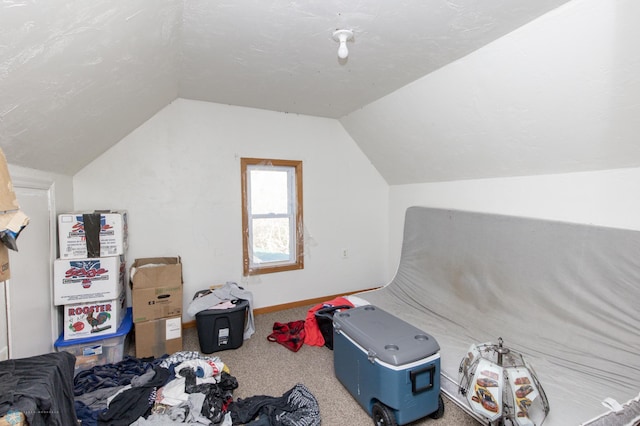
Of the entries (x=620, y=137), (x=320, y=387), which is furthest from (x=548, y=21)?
(x=320, y=387)

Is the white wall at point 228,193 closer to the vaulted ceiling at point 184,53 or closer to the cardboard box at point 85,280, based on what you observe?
the vaulted ceiling at point 184,53

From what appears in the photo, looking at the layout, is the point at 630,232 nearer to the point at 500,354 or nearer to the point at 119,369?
the point at 500,354

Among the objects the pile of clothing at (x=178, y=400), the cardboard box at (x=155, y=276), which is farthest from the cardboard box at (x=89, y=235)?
the pile of clothing at (x=178, y=400)

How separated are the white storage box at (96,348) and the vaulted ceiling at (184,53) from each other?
1.27 m

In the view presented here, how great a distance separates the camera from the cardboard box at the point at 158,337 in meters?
2.34

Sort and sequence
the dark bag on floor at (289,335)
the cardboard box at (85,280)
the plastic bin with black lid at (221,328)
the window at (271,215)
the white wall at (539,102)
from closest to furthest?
the white wall at (539,102) → the cardboard box at (85,280) → the plastic bin with black lid at (221,328) → the dark bag on floor at (289,335) → the window at (271,215)

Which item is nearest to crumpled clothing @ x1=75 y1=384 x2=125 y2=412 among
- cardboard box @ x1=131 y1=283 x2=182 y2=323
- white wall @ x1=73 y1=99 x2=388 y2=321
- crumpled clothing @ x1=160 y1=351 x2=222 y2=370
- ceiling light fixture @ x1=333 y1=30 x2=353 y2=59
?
crumpled clothing @ x1=160 y1=351 x2=222 y2=370

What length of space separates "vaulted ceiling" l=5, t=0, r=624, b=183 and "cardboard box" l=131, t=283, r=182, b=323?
1.14 m

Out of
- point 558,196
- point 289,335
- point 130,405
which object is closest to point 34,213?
point 130,405

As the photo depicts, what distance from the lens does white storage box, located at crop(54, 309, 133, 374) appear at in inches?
82.4

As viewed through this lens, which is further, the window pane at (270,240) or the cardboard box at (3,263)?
the window pane at (270,240)

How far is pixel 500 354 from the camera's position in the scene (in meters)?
1.34

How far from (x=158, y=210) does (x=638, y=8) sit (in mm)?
3497

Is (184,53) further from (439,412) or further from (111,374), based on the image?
(439,412)
